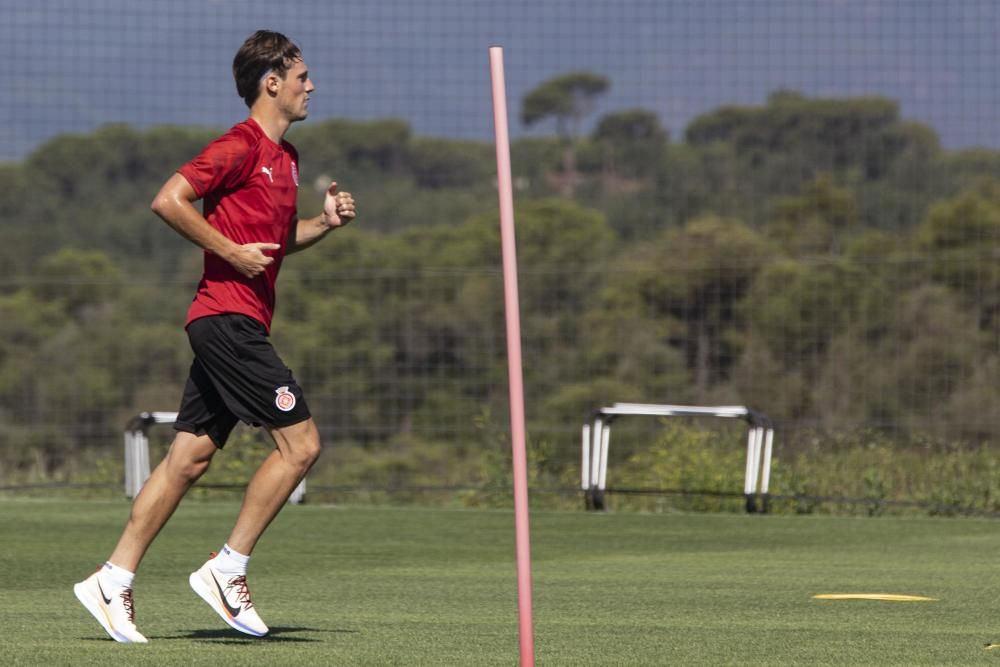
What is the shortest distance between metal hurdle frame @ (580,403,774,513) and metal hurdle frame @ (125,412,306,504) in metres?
2.21

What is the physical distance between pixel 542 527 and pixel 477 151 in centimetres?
1872

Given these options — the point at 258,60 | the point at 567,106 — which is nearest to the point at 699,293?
the point at 567,106

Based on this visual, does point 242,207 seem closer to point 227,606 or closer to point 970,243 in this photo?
point 227,606

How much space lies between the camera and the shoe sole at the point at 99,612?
5.46m

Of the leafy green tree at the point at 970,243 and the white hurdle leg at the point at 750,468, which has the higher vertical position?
the leafy green tree at the point at 970,243

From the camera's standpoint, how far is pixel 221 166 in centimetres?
550

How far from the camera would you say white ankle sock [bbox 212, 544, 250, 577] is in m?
5.52

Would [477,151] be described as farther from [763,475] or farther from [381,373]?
[763,475]

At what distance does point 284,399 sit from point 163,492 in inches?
20.5

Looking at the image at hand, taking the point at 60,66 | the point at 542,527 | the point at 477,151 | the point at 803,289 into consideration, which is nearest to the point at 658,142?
the point at 477,151

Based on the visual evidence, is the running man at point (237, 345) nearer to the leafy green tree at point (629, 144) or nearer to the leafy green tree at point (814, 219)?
the leafy green tree at point (814, 219)

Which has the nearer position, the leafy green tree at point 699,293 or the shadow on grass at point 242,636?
the shadow on grass at point 242,636

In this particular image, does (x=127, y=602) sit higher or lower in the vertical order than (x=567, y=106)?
lower

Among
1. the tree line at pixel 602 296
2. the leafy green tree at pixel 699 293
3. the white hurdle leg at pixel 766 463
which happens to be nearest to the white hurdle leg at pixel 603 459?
the white hurdle leg at pixel 766 463
